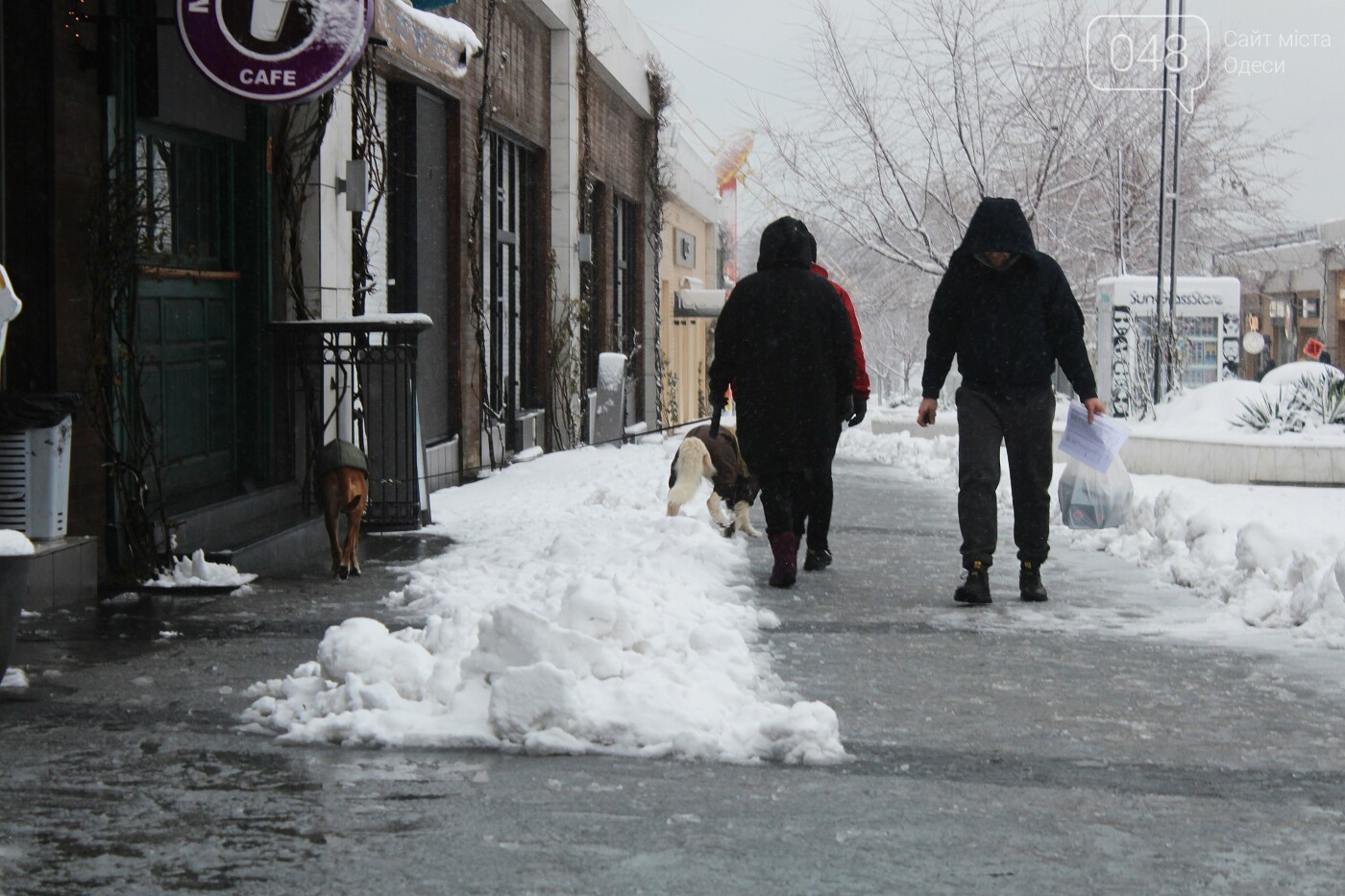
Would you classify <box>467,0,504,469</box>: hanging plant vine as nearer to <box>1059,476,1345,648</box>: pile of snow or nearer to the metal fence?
the metal fence

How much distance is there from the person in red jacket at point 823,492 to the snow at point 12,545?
4292mm

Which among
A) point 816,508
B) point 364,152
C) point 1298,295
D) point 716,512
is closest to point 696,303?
point 364,152

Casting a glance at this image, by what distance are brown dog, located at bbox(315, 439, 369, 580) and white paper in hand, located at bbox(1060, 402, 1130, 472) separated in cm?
364

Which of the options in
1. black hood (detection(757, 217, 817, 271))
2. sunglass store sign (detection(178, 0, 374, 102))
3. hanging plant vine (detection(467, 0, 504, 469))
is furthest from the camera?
hanging plant vine (detection(467, 0, 504, 469))

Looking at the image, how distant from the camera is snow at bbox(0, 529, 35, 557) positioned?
4988 millimetres

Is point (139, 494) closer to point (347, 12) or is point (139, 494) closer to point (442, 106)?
point (347, 12)

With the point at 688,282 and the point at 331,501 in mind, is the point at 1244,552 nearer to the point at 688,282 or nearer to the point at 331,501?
the point at 331,501

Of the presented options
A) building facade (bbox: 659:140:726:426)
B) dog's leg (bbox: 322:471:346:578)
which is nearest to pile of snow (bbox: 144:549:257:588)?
dog's leg (bbox: 322:471:346:578)

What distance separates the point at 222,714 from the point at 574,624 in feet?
3.78

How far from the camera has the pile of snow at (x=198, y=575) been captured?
8.09m

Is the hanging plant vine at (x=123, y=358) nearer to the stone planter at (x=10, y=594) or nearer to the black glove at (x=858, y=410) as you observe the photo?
the stone planter at (x=10, y=594)

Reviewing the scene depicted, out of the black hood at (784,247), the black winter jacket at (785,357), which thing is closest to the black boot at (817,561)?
the black winter jacket at (785,357)

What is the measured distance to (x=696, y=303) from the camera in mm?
34188

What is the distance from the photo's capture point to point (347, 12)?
8453 mm
